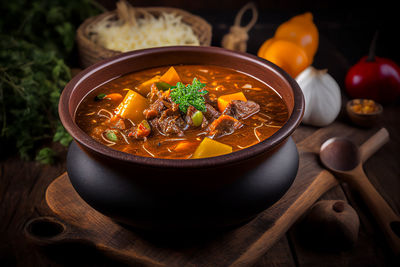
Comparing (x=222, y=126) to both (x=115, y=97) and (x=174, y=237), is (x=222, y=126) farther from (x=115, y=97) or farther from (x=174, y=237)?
(x=115, y=97)

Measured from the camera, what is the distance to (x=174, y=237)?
219cm

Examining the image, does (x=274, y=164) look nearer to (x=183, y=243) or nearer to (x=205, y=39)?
(x=183, y=243)

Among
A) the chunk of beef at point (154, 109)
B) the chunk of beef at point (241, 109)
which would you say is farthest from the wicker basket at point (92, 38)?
the chunk of beef at point (241, 109)

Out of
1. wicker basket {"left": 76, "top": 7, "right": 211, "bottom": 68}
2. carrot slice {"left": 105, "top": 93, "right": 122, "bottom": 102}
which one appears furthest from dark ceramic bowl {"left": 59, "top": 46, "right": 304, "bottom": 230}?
wicker basket {"left": 76, "top": 7, "right": 211, "bottom": 68}

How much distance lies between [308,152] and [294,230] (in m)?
0.68

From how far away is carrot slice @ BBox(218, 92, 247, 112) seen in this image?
252cm

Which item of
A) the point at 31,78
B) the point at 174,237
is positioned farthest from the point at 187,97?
the point at 31,78

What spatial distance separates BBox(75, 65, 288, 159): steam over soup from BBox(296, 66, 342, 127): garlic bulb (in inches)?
32.9

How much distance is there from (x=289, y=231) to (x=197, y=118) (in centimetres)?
A: 95

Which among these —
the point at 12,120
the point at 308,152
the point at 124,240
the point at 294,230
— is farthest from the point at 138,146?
the point at 12,120

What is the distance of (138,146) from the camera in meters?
2.14

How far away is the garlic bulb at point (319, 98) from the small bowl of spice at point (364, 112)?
0.48 feet

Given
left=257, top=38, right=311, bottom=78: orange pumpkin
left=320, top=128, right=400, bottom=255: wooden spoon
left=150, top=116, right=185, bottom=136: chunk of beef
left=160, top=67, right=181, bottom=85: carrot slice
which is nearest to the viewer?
left=150, top=116, right=185, bottom=136: chunk of beef

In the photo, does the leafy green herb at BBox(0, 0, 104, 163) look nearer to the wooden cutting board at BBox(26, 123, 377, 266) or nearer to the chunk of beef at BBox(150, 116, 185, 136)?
the wooden cutting board at BBox(26, 123, 377, 266)
